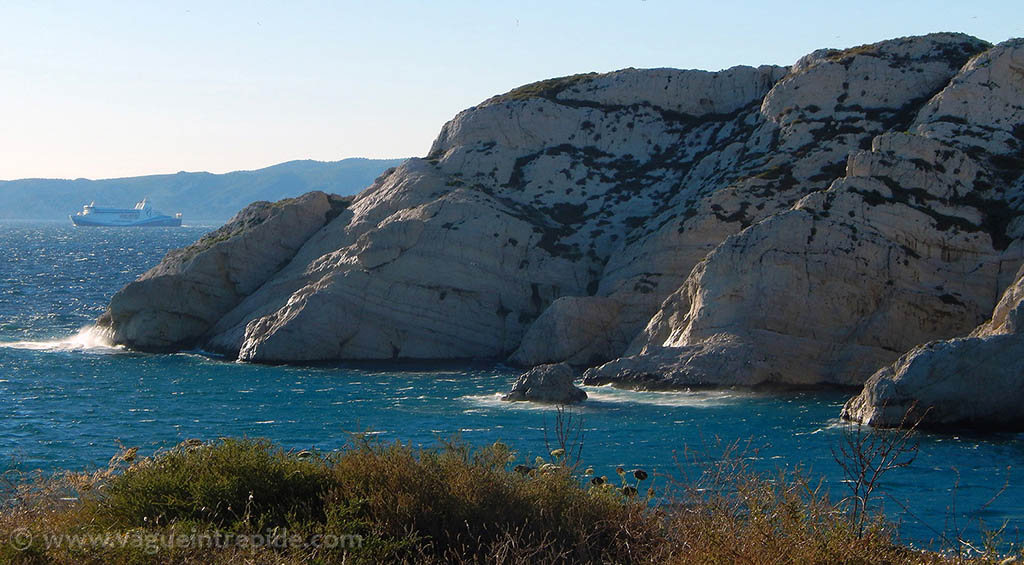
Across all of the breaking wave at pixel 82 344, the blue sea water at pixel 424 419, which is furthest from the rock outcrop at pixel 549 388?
the breaking wave at pixel 82 344

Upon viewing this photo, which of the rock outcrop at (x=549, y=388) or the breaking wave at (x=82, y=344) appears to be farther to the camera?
the breaking wave at (x=82, y=344)

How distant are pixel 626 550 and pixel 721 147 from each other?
1680 inches

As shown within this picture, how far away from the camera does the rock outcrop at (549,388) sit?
34281 mm

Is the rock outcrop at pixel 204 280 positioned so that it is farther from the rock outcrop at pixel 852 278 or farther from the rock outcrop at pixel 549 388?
the rock outcrop at pixel 549 388

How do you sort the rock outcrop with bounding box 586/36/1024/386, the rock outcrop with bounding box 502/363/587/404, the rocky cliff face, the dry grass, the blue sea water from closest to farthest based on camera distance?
1. the dry grass
2. the blue sea water
3. the rock outcrop with bounding box 502/363/587/404
4. the rock outcrop with bounding box 586/36/1024/386
5. the rocky cliff face

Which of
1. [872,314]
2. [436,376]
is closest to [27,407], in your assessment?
[436,376]

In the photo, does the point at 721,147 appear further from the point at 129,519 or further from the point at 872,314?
the point at 129,519

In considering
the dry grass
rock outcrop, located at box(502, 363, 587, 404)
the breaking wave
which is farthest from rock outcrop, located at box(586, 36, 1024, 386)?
the dry grass

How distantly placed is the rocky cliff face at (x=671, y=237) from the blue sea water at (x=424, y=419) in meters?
1.98

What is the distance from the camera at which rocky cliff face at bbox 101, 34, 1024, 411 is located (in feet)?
124

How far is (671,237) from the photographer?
4581 cm

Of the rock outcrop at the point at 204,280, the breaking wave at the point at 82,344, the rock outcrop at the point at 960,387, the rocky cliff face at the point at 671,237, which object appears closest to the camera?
the rock outcrop at the point at 960,387

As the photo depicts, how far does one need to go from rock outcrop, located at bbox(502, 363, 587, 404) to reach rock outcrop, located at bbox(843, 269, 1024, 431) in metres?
8.61

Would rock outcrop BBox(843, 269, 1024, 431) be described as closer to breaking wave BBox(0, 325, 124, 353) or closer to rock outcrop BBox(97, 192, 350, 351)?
rock outcrop BBox(97, 192, 350, 351)
